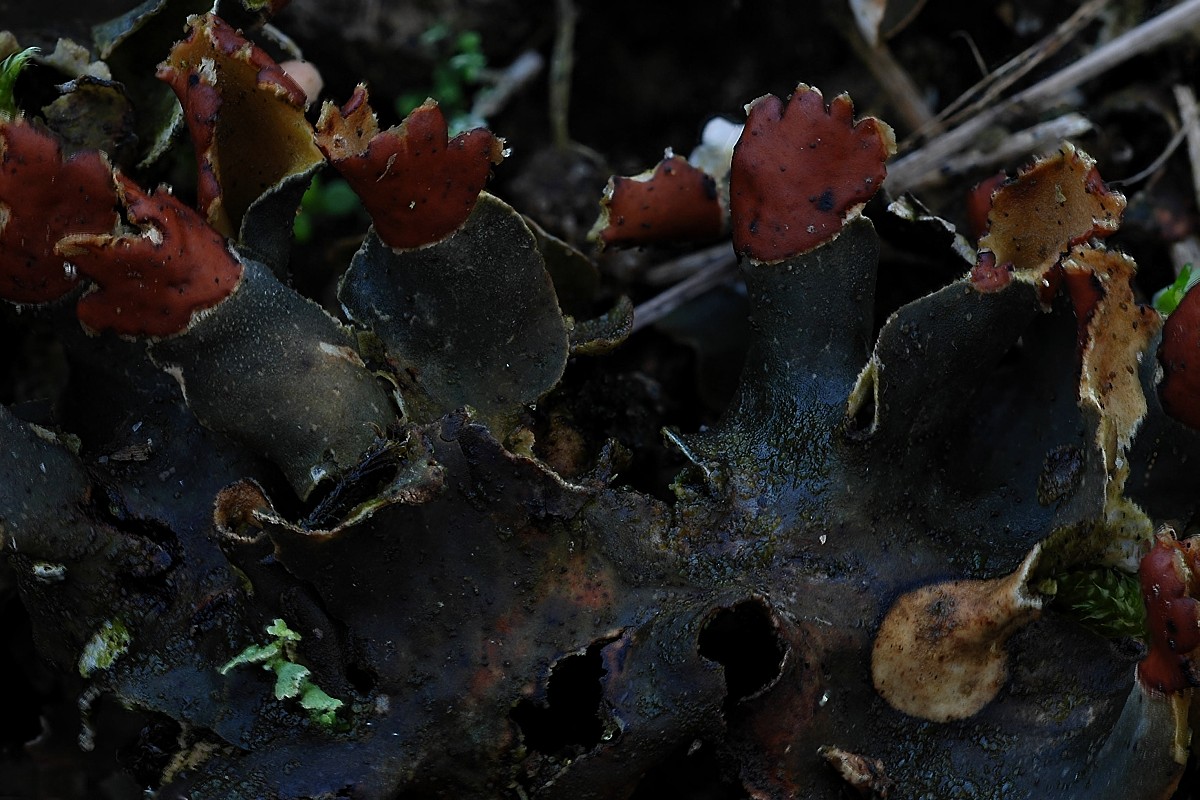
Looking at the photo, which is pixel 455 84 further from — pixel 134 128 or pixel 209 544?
pixel 209 544

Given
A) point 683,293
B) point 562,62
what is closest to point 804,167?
point 683,293

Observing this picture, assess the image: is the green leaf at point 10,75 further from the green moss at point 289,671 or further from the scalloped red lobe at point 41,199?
the green moss at point 289,671

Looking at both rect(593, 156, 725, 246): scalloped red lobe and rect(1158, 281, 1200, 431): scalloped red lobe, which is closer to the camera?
rect(1158, 281, 1200, 431): scalloped red lobe

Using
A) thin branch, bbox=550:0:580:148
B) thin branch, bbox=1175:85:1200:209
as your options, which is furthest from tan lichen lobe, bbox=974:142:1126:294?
thin branch, bbox=550:0:580:148

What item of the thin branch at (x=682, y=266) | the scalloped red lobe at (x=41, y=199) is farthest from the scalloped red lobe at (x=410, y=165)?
the thin branch at (x=682, y=266)

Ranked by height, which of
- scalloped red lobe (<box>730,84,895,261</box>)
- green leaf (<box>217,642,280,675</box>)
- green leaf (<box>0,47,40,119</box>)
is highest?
green leaf (<box>0,47,40,119</box>)

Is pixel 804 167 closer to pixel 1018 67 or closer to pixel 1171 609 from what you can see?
pixel 1171 609

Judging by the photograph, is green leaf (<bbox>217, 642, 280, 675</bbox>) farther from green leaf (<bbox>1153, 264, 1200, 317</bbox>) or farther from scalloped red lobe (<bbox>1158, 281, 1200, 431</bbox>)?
green leaf (<bbox>1153, 264, 1200, 317</bbox>)

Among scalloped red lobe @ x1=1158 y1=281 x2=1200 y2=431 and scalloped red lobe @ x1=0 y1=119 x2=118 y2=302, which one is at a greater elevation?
scalloped red lobe @ x1=0 y1=119 x2=118 y2=302
